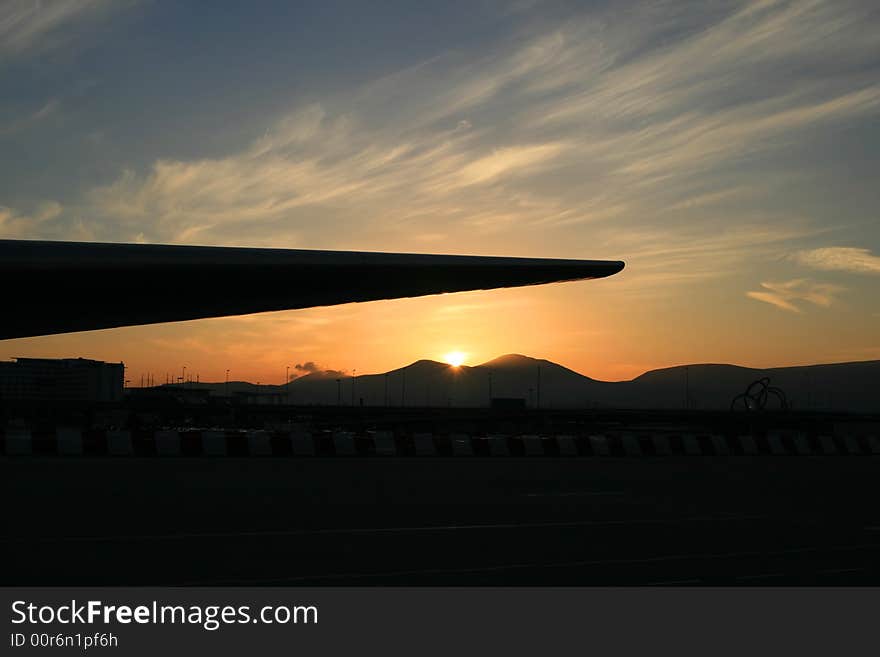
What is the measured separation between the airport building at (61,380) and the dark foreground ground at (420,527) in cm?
14960

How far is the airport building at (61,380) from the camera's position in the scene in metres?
162

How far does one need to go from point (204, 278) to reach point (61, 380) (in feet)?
589

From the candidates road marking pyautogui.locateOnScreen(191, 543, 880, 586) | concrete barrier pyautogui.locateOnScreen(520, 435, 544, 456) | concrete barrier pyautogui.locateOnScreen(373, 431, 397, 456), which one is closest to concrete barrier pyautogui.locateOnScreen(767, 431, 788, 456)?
concrete barrier pyautogui.locateOnScreen(520, 435, 544, 456)

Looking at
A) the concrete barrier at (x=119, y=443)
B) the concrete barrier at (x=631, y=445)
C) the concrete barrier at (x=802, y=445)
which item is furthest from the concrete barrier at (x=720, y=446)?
the concrete barrier at (x=119, y=443)

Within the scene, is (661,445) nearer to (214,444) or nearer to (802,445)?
(802,445)

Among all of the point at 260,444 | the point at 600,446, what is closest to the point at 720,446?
the point at 600,446

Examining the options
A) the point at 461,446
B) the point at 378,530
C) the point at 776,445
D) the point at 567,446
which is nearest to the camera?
the point at 378,530

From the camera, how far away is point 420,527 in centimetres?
1234

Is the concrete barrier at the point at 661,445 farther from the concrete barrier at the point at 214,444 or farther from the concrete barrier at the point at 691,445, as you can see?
the concrete barrier at the point at 214,444

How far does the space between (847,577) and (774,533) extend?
10.8ft

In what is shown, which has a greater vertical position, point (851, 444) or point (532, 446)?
point (532, 446)

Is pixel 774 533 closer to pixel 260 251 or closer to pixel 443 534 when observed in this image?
pixel 443 534

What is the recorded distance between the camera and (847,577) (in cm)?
948
